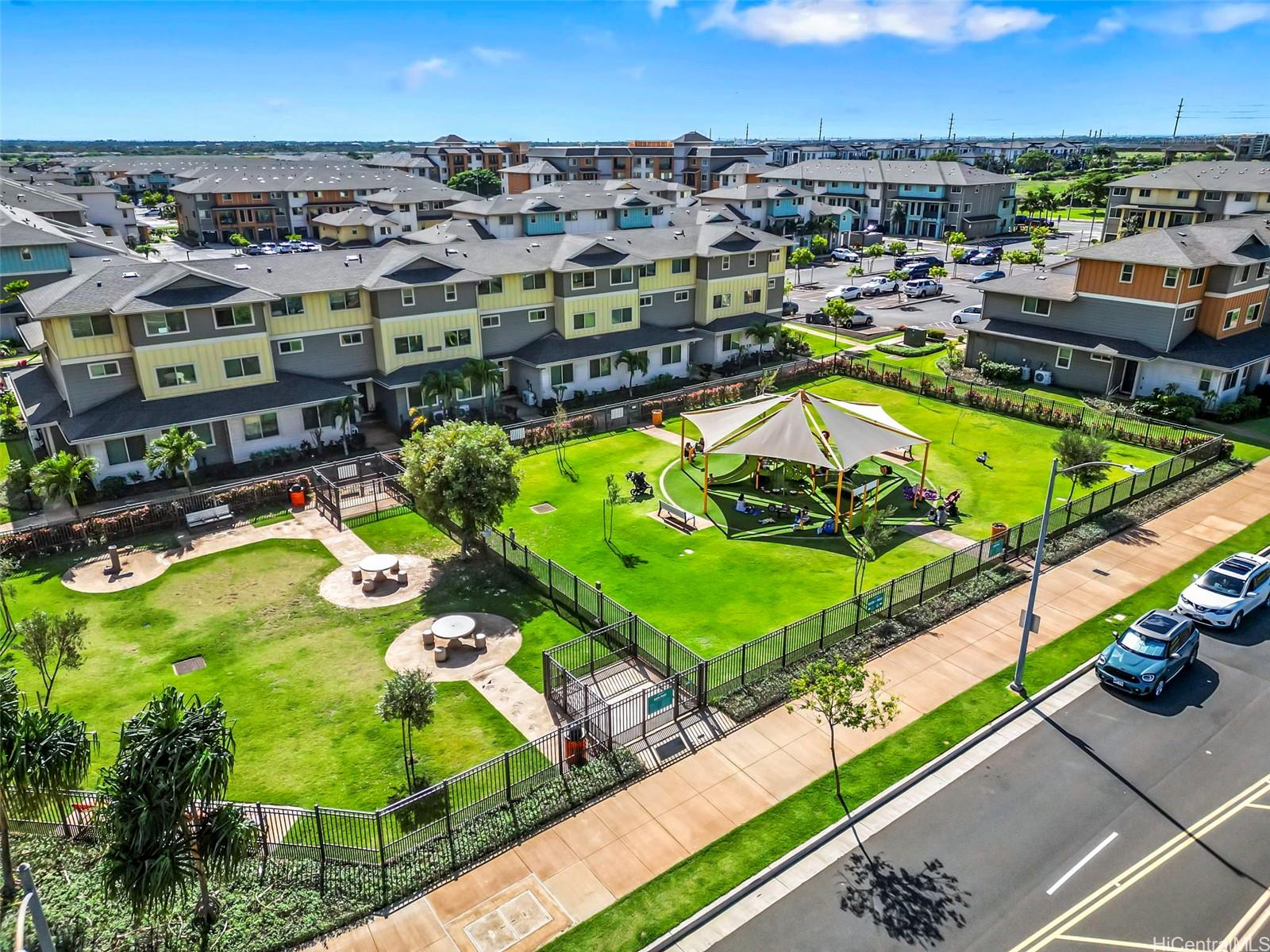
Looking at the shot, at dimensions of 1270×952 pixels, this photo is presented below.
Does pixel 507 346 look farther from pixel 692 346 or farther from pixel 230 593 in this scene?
pixel 230 593

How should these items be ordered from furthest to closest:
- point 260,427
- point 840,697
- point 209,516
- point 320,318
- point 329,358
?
point 329,358 < point 320,318 < point 260,427 < point 209,516 < point 840,697

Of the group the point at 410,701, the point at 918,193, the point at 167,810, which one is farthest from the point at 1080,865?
the point at 918,193

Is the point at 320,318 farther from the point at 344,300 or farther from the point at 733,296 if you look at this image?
the point at 733,296

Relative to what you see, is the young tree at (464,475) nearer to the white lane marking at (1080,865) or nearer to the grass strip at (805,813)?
the grass strip at (805,813)

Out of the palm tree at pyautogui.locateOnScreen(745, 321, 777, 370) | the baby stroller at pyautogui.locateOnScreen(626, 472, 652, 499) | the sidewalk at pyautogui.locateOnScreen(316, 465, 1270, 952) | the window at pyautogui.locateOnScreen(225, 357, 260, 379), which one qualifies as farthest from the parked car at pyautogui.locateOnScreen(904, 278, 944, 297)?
the window at pyautogui.locateOnScreen(225, 357, 260, 379)

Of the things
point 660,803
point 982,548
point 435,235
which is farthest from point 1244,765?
point 435,235

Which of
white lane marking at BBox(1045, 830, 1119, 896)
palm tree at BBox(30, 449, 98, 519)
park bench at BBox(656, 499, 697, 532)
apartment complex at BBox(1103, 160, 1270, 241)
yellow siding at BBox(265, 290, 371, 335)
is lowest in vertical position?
white lane marking at BBox(1045, 830, 1119, 896)

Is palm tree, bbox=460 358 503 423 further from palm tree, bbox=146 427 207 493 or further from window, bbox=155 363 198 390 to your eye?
palm tree, bbox=146 427 207 493
